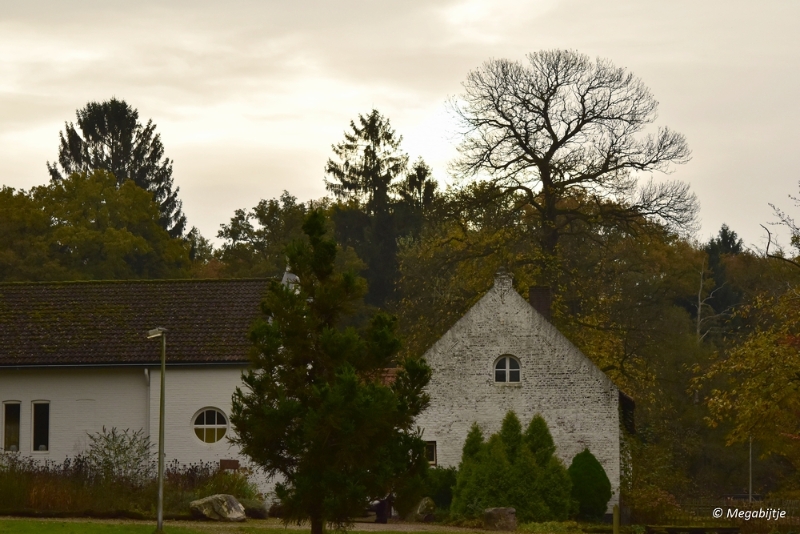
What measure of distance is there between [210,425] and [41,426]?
4.72 meters

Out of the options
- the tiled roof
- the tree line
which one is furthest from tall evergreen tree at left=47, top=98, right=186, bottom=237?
the tiled roof

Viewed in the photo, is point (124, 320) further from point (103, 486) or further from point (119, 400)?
point (103, 486)

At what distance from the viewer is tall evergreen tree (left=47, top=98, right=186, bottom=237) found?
274ft

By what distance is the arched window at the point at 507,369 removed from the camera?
1369 inches

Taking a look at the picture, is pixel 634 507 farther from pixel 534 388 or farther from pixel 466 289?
pixel 466 289

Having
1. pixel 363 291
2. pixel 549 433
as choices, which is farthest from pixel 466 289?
pixel 363 291

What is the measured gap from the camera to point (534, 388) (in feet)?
113

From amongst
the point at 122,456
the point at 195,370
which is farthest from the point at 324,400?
the point at 195,370

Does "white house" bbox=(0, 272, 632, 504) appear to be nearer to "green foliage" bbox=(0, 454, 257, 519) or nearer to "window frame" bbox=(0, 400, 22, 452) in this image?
"window frame" bbox=(0, 400, 22, 452)

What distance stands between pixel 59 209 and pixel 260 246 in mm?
11533

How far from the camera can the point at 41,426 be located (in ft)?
103

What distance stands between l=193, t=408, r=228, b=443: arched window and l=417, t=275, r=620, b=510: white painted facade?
21.2 ft

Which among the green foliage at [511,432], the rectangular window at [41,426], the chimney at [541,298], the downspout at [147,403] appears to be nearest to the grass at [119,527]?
the downspout at [147,403]

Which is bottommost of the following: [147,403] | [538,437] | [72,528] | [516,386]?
[72,528]
